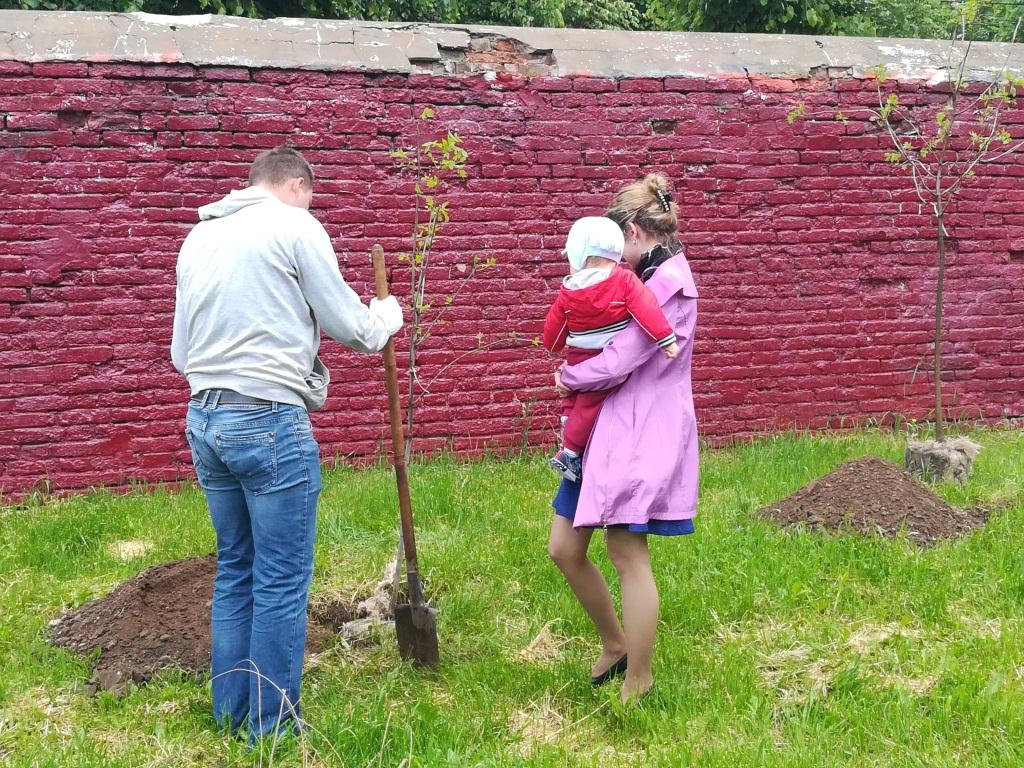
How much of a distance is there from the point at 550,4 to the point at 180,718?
13.4 metres

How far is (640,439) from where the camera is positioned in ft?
10.9

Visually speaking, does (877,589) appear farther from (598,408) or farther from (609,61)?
(609,61)

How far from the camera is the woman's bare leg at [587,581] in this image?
3.49 metres

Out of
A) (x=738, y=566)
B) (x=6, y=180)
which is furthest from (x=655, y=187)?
(x=6, y=180)

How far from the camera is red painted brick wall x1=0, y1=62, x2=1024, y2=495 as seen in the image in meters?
6.05

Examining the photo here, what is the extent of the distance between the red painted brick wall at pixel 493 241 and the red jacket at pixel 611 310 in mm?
3387

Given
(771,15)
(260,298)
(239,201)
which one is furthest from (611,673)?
(771,15)

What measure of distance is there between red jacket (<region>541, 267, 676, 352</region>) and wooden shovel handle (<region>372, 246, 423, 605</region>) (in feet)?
2.12

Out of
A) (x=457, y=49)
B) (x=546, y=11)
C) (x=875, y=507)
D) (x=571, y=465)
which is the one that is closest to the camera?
(x=571, y=465)

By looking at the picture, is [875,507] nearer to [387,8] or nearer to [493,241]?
[493,241]

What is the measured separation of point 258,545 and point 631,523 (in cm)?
118

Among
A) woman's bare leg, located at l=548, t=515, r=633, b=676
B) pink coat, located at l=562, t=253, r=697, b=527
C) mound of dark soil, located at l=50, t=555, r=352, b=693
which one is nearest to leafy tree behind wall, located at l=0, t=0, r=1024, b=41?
pink coat, located at l=562, t=253, r=697, b=527

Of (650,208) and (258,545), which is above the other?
(650,208)

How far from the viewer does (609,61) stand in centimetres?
692
